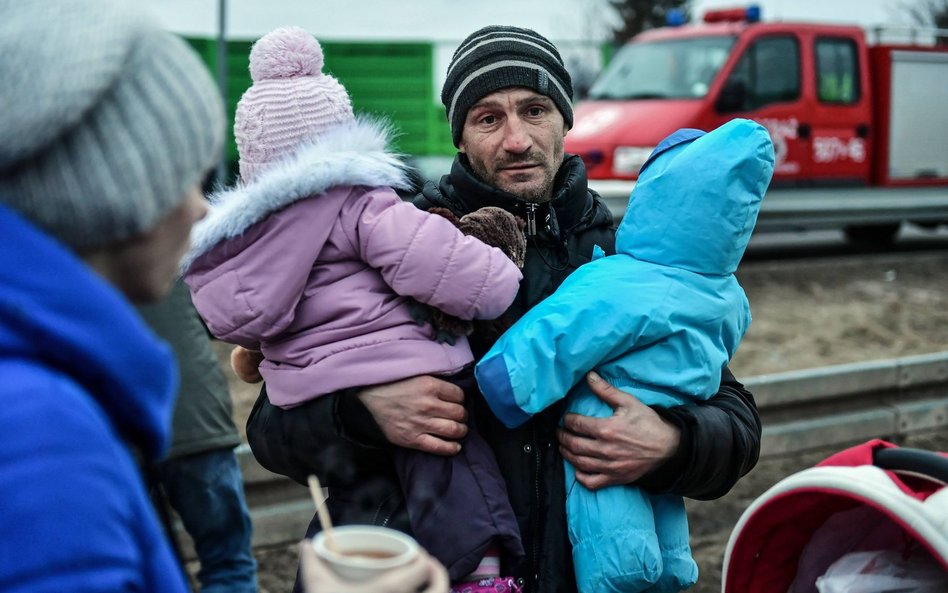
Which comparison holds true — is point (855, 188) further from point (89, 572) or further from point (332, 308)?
point (89, 572)

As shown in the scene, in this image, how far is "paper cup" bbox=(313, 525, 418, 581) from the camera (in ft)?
3.79

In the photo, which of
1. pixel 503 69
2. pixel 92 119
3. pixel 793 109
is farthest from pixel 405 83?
pixel 92 119

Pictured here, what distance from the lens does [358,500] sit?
218 centimetres

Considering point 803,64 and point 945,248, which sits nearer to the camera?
point 803,64

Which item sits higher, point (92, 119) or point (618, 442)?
point (92, 119)

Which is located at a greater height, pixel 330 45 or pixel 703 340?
pixel 703 340

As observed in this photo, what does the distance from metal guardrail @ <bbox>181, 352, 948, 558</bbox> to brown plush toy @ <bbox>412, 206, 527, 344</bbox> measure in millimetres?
3158

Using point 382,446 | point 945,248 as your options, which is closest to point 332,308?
point 382,446

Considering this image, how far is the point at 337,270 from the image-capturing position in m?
2.15

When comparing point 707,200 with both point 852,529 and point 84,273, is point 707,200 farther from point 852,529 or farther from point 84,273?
point 84,273

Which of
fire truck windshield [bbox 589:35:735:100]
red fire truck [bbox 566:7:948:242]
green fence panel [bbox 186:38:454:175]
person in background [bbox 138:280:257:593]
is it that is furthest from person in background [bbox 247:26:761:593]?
green fence panel [bbox 186:38:454:175]

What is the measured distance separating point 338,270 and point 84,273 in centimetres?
107

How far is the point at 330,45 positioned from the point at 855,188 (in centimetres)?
949

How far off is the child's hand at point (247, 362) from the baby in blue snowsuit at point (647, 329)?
0.63 metres
